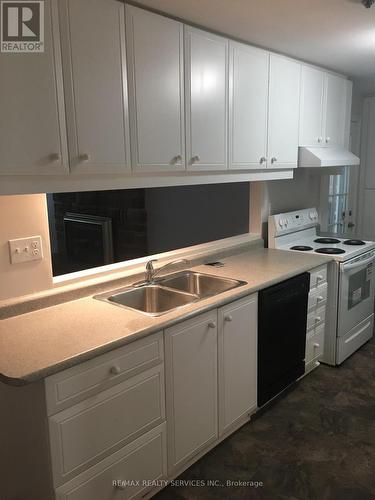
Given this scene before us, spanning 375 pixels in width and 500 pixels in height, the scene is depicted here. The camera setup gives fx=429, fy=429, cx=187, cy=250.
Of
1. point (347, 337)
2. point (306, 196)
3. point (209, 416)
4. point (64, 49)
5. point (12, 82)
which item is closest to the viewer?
point (12, 82)

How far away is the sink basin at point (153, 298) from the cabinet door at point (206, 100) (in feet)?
2.33

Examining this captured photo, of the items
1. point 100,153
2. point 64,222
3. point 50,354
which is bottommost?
point 50,354

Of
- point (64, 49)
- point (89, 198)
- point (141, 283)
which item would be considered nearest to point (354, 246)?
point (141, 283)

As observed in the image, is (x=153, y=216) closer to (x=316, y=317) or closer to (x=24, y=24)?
(x=316, y=317)

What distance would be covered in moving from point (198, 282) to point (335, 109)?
199 centimetres

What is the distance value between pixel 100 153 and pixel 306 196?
2584 millimetres

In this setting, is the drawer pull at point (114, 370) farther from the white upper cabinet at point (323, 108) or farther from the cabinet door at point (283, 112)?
the white upper cabinet at point (323, 108)

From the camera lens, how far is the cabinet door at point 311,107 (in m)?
3.17

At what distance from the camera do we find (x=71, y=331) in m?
1.79

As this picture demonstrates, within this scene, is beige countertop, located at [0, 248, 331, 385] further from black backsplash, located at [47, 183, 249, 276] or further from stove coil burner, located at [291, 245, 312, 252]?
black backsplash, located at [47, 183, 249, 276]

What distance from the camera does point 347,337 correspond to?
11.0ft

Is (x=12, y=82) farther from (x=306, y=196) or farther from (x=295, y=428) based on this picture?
(x=306, y=196)

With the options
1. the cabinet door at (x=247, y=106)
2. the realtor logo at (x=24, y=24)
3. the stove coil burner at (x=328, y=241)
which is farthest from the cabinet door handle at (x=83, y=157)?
the stove coil burner at (x=328, y=241)

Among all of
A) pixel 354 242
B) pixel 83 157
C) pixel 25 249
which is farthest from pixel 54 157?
pixel 354 242
